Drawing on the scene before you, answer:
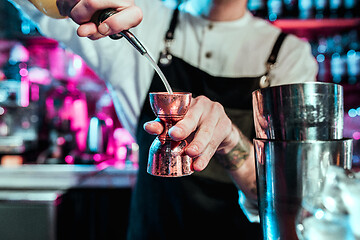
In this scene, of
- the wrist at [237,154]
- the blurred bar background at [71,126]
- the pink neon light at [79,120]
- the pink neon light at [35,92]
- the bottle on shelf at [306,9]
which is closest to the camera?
the wrist at [237,154]

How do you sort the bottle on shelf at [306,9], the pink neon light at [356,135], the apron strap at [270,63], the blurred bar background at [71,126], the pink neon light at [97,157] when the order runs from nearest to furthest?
1. the apron strap at [270,63]
2. the blurred bar background at [71,126]
3. the pink neon light at [97,157]
4. the pink neon light at [356,135]
5. the bottle on shelf at [306,9]

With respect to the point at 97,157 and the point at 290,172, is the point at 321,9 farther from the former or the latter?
the point at 290,172

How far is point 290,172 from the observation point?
43 cm

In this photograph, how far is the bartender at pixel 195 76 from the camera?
1.22 m

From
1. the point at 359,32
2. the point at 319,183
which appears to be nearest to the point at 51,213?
the point at 319,183

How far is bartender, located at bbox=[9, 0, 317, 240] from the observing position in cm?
122

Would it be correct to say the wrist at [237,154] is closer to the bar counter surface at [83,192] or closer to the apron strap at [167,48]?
the apron strap at [167,48]

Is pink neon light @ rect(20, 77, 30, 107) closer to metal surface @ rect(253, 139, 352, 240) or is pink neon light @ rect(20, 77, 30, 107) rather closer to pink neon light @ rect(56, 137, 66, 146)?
pink neon light @ rect(56, 137, 66, 146)

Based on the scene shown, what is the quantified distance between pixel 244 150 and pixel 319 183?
1.19 feet

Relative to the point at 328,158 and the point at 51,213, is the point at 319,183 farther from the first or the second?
the point at 51,213

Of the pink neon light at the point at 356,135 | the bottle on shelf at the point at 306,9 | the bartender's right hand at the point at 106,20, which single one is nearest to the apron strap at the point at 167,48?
the bartender's right hand at the point at 106,20

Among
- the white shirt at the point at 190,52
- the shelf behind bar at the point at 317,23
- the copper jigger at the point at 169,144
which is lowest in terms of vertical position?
the copper jigger at the point at 169,144

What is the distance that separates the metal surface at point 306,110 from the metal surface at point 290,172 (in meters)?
0.04

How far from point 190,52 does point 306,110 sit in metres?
0.94
